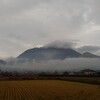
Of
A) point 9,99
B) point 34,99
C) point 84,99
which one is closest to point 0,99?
point 9,99

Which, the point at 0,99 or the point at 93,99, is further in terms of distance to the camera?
the point at 0,99

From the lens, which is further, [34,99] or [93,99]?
[34,99]

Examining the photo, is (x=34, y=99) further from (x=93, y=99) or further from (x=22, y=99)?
(x=93, y=99)

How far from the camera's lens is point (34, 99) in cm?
2686

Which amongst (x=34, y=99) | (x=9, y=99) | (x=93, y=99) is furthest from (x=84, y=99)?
(x=9, y=99)

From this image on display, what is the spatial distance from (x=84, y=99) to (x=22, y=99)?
22.3ft

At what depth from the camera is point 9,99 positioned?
2712 cm

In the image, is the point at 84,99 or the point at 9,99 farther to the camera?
the point at 9,99

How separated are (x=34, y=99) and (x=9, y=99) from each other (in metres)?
2.72

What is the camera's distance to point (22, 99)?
26.8 m

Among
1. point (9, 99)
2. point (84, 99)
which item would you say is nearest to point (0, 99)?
point (9, 99)

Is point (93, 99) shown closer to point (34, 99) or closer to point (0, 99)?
point (34, 99)

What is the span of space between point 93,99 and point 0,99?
10106mm

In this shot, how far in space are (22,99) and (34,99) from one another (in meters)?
1.27
